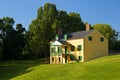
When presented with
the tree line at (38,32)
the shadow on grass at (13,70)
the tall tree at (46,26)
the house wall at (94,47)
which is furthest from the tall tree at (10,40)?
the house wall at (94,47)

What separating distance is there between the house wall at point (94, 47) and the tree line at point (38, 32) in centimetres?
1988

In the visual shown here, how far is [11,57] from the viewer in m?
94.9

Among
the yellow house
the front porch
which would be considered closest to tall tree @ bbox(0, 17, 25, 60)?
the yellow house

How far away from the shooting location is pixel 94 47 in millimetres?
66438

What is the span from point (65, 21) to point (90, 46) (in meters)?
26.3

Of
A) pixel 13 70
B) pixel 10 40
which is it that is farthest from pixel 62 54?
pixel 10 40

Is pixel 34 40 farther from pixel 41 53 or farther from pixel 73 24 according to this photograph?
pixel 73 24

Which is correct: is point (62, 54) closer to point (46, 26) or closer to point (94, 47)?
point (94, 47)

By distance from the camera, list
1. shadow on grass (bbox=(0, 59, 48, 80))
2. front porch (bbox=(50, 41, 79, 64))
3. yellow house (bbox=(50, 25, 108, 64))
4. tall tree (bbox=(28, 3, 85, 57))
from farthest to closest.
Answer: tall tree (bbox=(28, 3, 85, 57)) < front porch (bbox=(50, 41, 79, 64)) < yellow house (bbox=(50, 25, 108, 64)) < shadow on grass (bbox=(0, 59, 48, 80))

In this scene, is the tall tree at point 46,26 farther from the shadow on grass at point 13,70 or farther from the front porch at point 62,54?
the shadow on grass at point 13,70

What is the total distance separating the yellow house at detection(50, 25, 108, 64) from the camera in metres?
65.1

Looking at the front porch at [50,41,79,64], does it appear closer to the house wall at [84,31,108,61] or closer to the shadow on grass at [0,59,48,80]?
the house wall at [84,31,108,61]

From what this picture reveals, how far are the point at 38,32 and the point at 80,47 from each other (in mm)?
22380

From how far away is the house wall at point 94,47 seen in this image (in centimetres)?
6513
